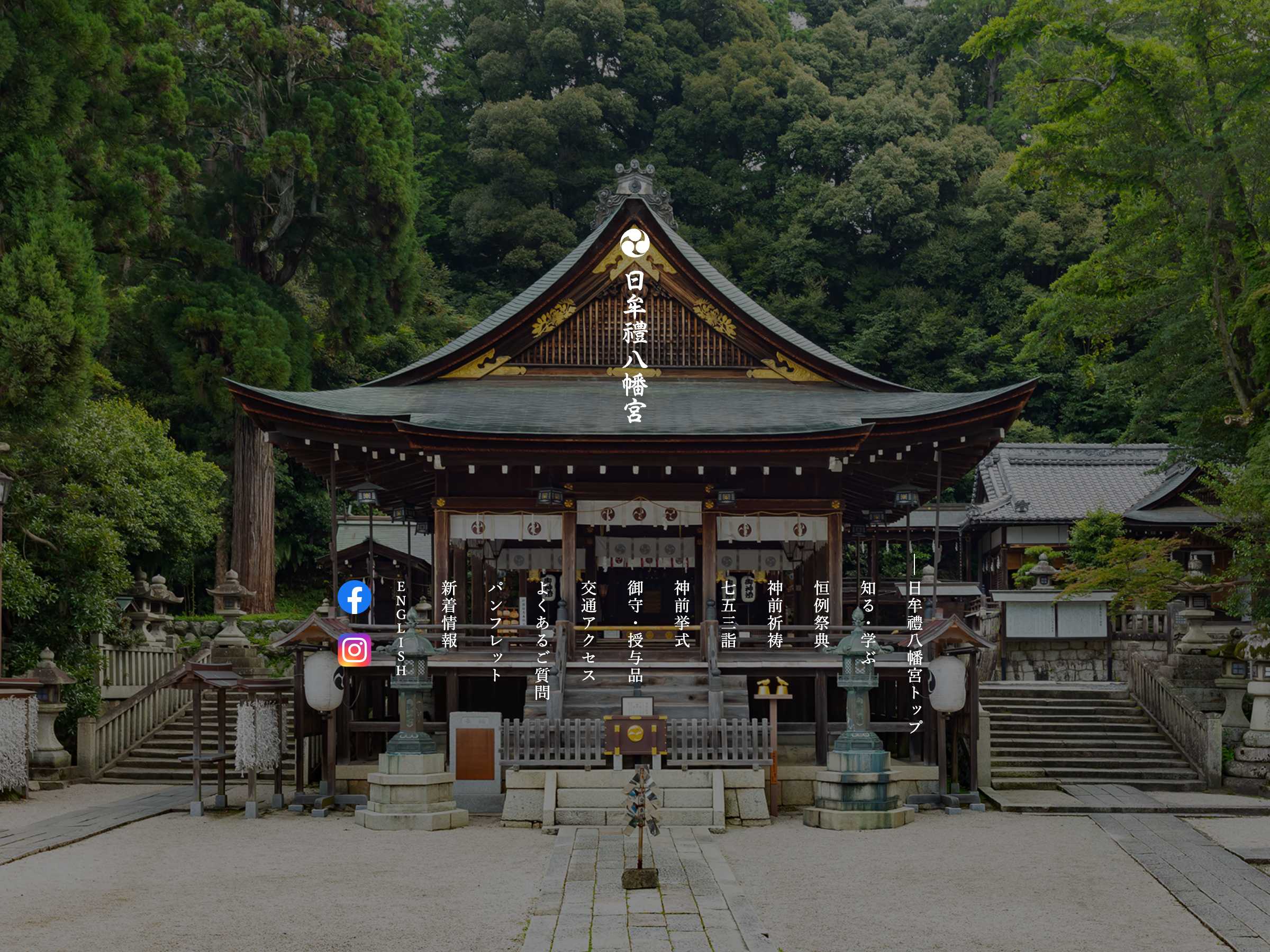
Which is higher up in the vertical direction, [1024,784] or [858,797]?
[858,797]

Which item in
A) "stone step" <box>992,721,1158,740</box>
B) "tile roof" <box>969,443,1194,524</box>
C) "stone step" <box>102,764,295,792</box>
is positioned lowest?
"stone step" <box>102,764,295,792</box>

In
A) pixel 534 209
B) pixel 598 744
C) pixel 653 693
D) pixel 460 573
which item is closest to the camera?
pixel 598 744

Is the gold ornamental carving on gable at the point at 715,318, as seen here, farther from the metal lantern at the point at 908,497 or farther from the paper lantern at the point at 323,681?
the paper lantern at the point at 323,681

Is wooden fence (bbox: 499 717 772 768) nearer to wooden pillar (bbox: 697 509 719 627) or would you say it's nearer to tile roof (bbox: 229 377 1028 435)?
wooden pillar (bbox: 697 509 719 627)

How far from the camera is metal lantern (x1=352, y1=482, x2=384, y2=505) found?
21375 millimetres

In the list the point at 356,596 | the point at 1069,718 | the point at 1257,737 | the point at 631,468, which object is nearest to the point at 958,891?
the point at 1257,737

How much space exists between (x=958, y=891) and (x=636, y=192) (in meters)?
16.2

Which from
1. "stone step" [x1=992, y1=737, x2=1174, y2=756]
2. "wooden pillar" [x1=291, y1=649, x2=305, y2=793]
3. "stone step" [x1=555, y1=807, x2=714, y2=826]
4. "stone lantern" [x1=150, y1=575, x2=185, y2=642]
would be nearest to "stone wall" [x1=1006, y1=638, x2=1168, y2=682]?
"stone step" [x1=992, y1=737, x2=1174, y2=756]

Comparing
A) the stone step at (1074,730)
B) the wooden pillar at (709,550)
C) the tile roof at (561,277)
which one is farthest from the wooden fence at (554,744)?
the tile roof at (561,277)

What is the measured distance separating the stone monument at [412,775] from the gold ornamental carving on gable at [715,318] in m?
9.43

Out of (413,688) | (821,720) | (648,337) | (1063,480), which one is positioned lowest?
(821,720)

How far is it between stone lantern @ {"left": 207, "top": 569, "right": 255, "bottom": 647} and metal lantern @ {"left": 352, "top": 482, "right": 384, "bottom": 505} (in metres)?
5.09

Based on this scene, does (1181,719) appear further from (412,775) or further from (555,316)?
(555,316)

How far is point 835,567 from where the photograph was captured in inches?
830
